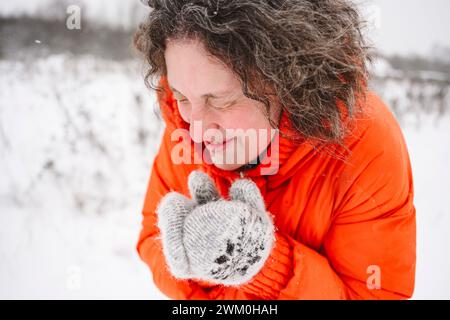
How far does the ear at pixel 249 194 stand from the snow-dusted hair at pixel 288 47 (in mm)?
202

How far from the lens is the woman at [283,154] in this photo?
37.4 inches

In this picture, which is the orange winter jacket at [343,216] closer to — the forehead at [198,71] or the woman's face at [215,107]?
the woman's face at [215,107]

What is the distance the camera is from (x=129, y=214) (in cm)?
269

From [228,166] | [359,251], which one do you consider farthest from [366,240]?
[228,166]

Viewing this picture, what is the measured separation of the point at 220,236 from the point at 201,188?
201 millimetres

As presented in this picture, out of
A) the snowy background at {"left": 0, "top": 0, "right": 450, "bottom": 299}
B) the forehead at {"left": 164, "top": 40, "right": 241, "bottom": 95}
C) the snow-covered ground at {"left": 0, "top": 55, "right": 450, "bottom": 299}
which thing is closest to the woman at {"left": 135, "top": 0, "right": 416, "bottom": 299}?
the forehead at {"left": 164, "top": 40, "right": 241, "bottom": 95}

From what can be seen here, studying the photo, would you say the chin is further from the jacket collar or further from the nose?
the nose

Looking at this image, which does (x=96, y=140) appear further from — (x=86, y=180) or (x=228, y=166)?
(x=228, y=166)

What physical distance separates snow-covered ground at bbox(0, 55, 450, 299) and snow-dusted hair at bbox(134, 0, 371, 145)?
1132 mm

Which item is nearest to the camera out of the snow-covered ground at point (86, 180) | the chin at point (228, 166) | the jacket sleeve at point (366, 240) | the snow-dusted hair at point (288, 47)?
the snow-dusted hair at point (288, 47)

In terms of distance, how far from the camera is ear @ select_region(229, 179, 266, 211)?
1.07 metres

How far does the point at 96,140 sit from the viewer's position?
291 cm

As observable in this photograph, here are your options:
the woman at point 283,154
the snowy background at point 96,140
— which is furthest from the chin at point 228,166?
the snowy background at point 96,140
